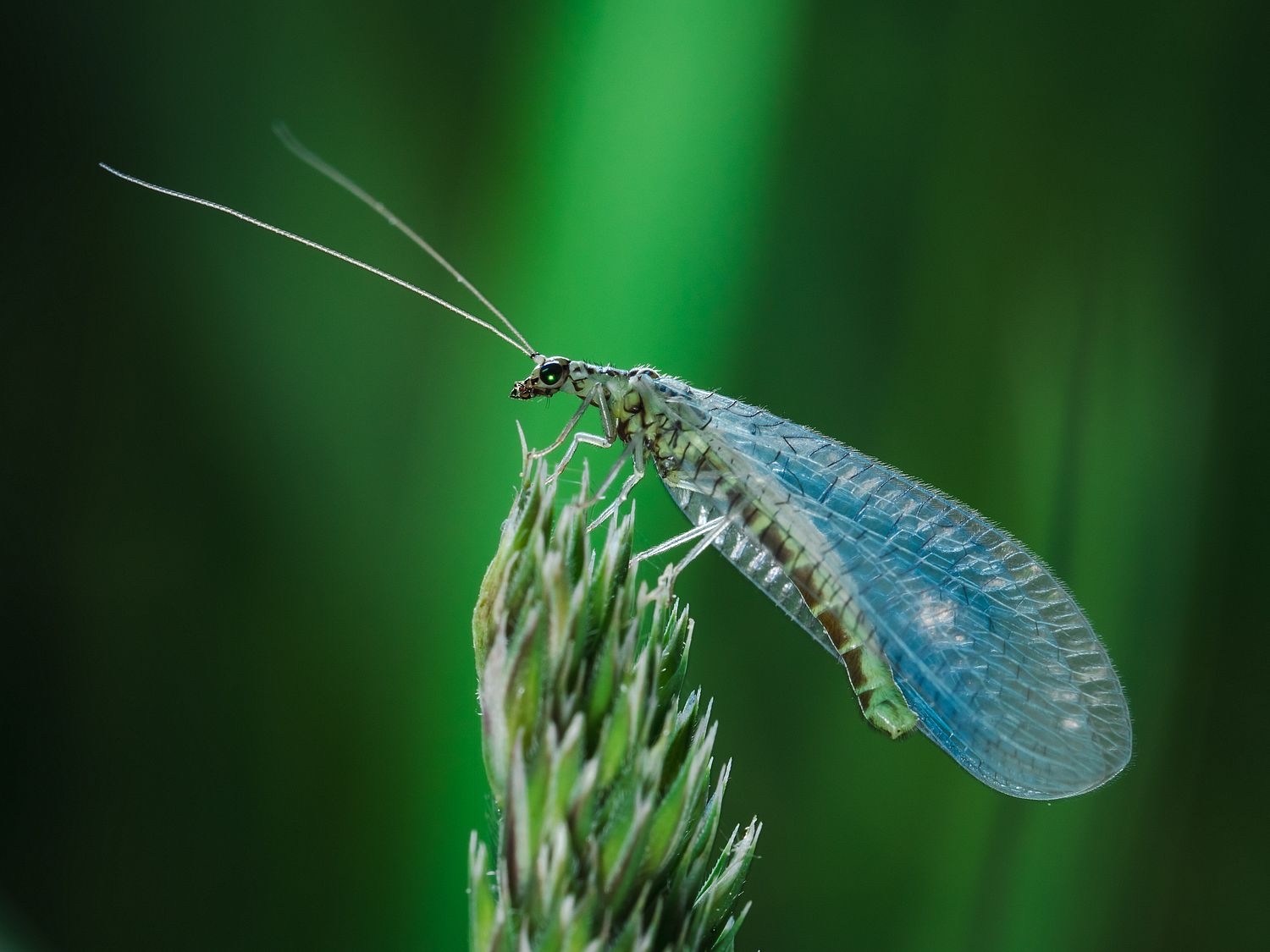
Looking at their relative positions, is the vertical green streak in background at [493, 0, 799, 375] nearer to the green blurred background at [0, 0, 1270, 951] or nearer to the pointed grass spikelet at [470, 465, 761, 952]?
the green blurred background at [0, 0, 1270, 951]

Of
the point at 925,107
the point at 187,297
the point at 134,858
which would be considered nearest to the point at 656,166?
the point at 925,107

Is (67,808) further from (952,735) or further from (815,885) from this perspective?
(952,735)

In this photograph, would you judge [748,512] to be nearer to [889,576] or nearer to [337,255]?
[889,576]

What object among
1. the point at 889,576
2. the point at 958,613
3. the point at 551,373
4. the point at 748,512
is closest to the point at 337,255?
the point at 551,373

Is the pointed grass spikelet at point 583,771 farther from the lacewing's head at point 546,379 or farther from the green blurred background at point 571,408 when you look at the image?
the green blurred background at point 571,408

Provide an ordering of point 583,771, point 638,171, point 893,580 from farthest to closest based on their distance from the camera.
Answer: point 638,171, point 893,580, point 583,771

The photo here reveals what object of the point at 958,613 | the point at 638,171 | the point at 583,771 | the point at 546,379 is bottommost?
the point at 583,771

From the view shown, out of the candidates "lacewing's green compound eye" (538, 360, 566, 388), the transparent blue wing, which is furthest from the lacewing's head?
the transparent blue wing
